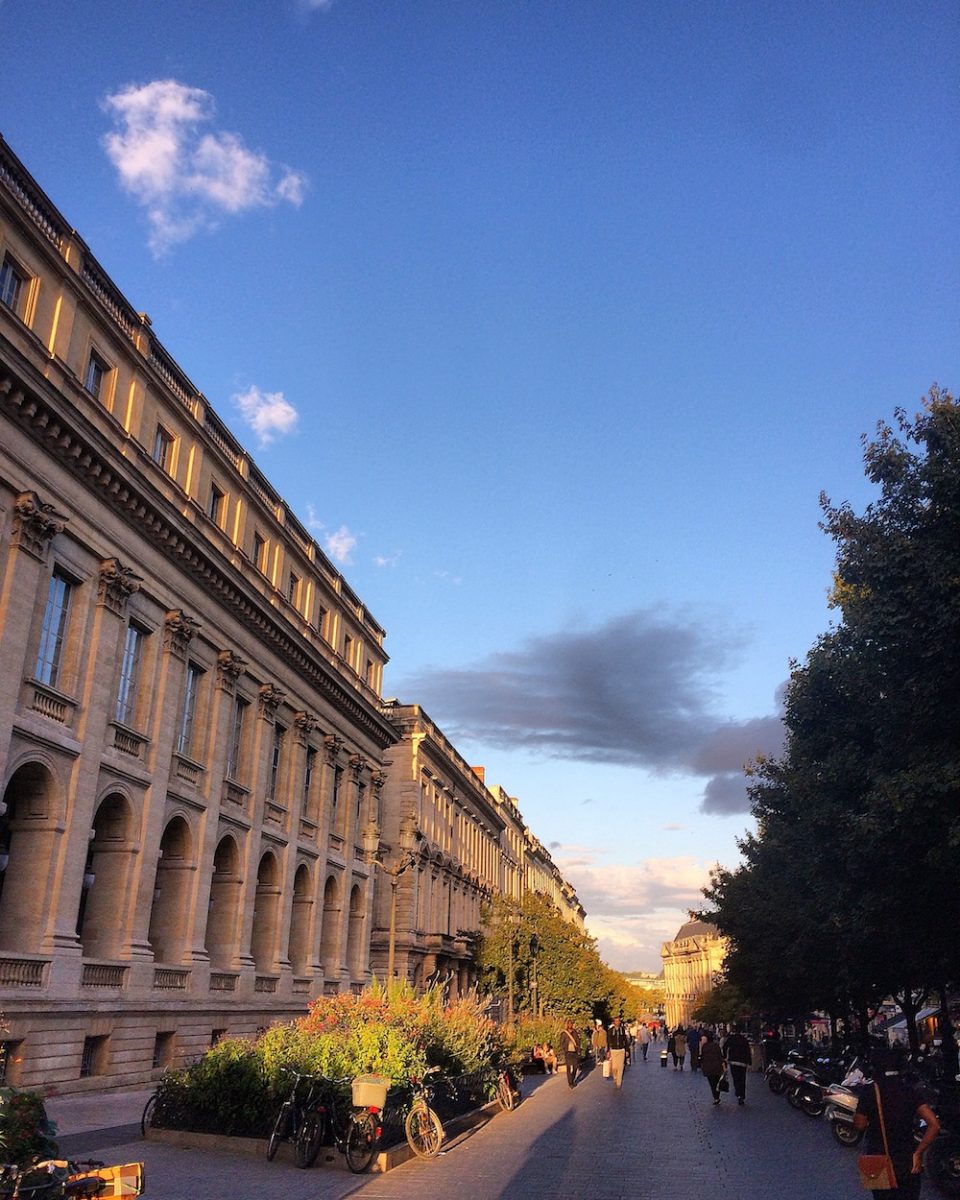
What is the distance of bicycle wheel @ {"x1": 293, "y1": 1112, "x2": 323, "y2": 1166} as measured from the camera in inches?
541

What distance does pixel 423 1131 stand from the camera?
15.2 metres

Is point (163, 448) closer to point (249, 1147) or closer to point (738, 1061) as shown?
point (249, 1147)

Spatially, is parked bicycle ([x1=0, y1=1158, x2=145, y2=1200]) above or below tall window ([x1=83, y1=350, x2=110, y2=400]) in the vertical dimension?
below

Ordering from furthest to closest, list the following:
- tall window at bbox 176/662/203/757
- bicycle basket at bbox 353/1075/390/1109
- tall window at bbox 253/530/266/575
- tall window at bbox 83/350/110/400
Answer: tall window at bbox 253/530/266/575 → tall window at bbox 176/662/203/757 → tall window at bbox 83/350/110/400 → bicycle basket at bbox 353/1075/390/1109

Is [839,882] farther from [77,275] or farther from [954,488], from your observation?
[77,275]

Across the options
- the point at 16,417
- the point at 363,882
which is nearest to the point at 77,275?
the point at 16,417

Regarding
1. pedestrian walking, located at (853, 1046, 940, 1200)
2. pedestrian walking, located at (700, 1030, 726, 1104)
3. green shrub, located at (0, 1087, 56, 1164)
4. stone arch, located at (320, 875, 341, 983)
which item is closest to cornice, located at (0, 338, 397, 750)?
stone arch, located at (320, 875, 341, 983)

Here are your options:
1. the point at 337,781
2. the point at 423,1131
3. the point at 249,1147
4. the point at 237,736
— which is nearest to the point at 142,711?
the point at 237,736

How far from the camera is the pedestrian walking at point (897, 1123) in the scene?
816 cm

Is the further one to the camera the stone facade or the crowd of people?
the crowd of people

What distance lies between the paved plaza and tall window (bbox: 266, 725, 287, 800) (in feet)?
47.4

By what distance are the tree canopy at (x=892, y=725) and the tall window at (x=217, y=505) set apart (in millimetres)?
18106

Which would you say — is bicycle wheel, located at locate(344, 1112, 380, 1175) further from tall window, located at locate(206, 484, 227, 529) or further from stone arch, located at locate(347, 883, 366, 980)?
stone arch, located at locate(347, 883, 366, 980)

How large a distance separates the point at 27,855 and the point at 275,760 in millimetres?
14639
